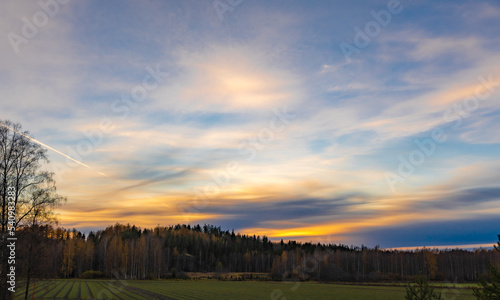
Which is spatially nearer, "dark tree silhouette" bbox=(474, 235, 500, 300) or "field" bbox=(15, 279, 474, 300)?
"dark tree silhouette" bbox=(474, 235, 500, 300)

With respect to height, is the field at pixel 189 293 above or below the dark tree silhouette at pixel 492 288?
below

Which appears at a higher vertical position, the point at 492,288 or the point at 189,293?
the point at 492,288

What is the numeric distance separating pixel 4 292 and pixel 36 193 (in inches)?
508

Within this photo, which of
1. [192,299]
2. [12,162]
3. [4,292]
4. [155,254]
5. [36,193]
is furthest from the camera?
[155,254]

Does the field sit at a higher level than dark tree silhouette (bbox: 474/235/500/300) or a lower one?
lower

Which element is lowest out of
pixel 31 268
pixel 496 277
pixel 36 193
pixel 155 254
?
pixel 155 254

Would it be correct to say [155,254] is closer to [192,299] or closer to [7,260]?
[192,299]

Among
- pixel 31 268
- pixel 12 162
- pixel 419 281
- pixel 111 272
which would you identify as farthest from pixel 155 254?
pixel 419 281

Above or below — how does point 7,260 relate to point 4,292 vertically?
above

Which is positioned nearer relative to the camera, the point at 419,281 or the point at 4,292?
the point at 419,281

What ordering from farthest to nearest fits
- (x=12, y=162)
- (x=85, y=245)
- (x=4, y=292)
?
(x=85, y=245), (x=12, y=162), (x=4, y=292)

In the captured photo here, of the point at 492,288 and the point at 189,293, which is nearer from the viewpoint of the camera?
the point at 492,288

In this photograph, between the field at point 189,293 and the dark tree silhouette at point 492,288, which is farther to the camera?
the field at point 189,293

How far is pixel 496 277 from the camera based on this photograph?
17.1m
